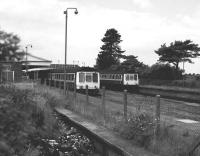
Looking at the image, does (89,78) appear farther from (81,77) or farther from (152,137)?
(152,137)

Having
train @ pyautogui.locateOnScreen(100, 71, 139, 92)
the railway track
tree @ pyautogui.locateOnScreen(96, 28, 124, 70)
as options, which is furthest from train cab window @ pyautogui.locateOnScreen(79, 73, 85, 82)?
tree @ pyautogui.locateOnScreen(96, 28, 124, 70)

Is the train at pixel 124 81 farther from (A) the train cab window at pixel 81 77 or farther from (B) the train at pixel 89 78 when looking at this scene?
(A) the train cab window at pixel 81 77

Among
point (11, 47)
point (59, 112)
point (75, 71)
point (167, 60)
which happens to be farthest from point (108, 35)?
point (11, 47)

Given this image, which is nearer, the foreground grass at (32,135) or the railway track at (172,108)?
the foreground grass at (32,135)

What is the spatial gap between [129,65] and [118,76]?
27652 mm

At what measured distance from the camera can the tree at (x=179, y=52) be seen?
61562 mm

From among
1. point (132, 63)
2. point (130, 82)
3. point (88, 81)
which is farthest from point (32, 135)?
point (132, 63)

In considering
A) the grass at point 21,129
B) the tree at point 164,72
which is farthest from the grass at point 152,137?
the tree at point 164,72

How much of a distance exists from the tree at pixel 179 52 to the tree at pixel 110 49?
32026 mm

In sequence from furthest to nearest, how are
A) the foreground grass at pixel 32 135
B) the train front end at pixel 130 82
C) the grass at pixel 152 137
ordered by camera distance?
1. the train front end at pixel 130 82
2. the foreground grass at pixel 32 135
3. the grass at pixel 152 137

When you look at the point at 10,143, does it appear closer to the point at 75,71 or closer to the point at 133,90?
the point at 75,71

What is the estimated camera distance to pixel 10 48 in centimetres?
842

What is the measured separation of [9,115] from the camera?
8.58 m

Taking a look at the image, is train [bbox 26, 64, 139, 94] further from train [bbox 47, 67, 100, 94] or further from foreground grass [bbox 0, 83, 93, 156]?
foreground grass [bbox 0, 83, 93, 156]
